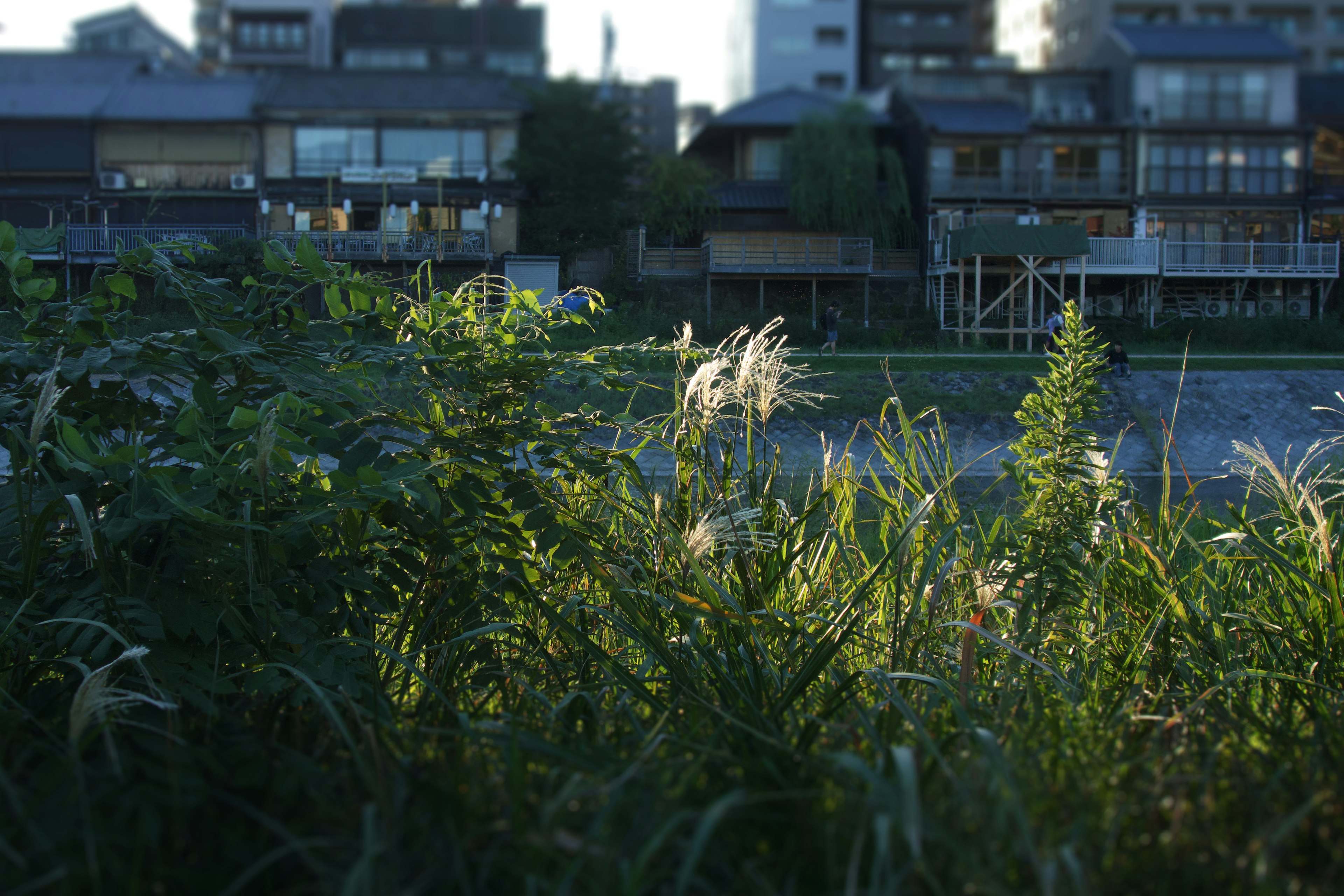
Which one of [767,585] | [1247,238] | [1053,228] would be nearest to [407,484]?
[767,585]

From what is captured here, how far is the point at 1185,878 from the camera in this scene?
843 millimetres

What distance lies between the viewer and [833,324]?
2877mm

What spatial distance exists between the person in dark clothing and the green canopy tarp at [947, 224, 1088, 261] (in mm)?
357

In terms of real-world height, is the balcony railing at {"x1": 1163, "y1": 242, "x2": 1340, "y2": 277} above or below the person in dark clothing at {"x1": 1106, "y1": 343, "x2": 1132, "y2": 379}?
above

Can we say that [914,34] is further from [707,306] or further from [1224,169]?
[707,306]

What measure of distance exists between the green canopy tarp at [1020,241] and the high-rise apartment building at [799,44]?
28794mm

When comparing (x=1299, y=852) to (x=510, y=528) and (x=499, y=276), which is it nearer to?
(x=510, y=528)

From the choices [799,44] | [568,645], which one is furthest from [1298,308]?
[799,44]

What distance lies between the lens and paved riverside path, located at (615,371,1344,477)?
311 cm

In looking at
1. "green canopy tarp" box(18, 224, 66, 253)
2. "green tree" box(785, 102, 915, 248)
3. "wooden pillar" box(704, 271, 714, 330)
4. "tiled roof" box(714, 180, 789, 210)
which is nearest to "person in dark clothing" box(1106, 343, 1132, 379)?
"green tree" box(785, 102, 915, 248)

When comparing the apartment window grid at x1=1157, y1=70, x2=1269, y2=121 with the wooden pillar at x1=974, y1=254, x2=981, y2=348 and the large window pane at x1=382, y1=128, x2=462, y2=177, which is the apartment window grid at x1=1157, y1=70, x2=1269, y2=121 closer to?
the wooden pillar at x1=974, y1=254, x2=981, y2=348

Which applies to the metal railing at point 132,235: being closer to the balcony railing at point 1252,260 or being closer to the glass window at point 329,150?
the glass window at point 329,150

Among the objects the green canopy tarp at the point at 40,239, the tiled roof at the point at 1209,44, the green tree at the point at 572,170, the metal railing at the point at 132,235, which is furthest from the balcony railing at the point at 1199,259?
the tiled roof at the point at 1209,44

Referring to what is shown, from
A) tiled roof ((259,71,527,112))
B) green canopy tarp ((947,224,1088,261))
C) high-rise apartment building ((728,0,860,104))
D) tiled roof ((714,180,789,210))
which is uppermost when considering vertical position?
high-rise apartment building ((728,0,860,104))
